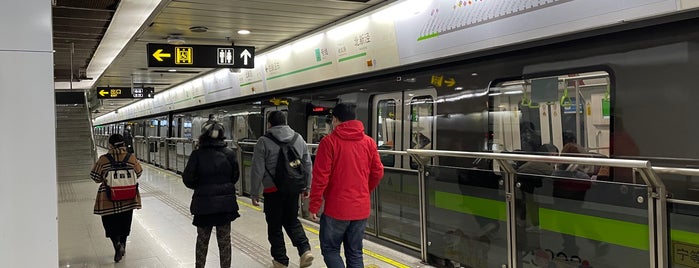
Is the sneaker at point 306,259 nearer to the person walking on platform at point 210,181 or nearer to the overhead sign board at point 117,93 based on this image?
the person walking on platform at point 210,181

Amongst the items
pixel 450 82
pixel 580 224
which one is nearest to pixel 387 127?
pixel 450 82

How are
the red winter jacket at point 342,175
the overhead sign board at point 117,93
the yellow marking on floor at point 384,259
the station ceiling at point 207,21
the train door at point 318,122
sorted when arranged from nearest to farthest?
the red winter jacket at point 342,175, the yellow marking on floor at point 384,259, the station ceiling at point 207,21, the train door at point 318,122, the overhead sign board at point 117,93

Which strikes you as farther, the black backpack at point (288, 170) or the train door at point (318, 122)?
the train door at point (318, 122)

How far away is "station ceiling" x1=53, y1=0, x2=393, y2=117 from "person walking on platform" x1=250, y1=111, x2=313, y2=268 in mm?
1874

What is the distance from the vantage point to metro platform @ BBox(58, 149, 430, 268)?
17.0 feet

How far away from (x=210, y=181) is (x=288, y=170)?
689mm

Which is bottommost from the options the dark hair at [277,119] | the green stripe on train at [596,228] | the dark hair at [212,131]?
the green stripe on train at [596,228]

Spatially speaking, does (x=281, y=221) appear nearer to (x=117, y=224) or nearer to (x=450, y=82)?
(x=117, y=224)

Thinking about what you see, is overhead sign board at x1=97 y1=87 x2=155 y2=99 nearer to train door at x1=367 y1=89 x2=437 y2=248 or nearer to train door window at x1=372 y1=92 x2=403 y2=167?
train door window at x1=372 y1=92 x2=403 y2=167

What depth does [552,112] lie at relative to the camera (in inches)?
167

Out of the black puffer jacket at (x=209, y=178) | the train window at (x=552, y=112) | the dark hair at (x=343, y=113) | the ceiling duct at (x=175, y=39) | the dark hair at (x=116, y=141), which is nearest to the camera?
the dark hair at (x=343, y=113)

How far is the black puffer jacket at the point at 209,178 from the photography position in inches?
165

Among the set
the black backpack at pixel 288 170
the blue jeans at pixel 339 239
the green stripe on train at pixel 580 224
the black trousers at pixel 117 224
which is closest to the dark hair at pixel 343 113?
the blue jeans at pixel 339 239

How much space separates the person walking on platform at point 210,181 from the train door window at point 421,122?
91.3 inches
